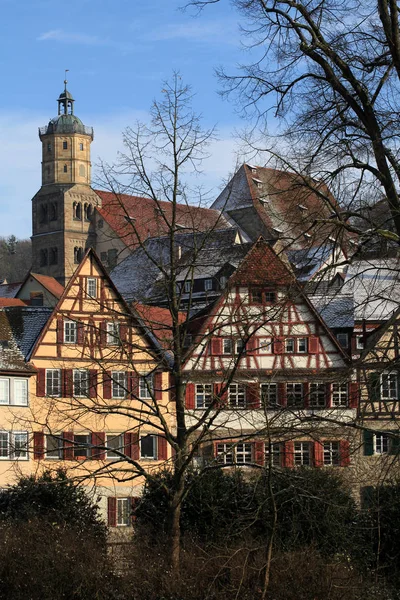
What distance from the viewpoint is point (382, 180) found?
1445 centimetres

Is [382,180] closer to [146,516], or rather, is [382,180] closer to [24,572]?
[24,572]

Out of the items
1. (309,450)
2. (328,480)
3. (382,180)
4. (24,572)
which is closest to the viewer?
(382,180)

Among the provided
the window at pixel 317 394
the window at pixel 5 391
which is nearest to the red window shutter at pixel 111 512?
the window at pixel 5 391

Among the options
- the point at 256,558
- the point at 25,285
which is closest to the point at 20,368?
the point at 256,558

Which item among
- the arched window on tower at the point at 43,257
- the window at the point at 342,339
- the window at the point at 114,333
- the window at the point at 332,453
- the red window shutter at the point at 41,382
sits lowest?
the window at the point at 332,453

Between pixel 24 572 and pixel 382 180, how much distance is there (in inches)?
358

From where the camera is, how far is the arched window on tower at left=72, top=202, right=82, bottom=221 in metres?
108

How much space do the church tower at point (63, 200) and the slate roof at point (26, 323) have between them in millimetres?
63265

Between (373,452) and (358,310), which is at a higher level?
(358,310)

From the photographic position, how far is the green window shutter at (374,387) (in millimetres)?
13863

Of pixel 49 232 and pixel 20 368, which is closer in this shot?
pixel 20 368

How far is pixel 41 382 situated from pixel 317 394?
22861mm

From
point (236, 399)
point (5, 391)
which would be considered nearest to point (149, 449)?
point (5, 391)

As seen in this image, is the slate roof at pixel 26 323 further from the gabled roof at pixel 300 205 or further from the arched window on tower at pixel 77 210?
the arched window on tower at pixel 77 210
